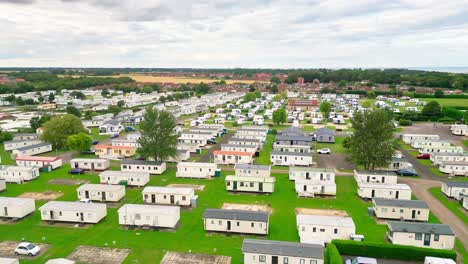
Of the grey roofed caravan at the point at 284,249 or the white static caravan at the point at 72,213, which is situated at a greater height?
the grey roofed caravan at the point at 284,249

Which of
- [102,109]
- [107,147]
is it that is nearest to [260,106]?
[102,109]

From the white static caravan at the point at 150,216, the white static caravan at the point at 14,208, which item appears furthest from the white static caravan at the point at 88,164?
the white static caravan at the point at 150,216

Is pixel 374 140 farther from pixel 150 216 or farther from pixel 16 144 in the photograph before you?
pixel 16 144

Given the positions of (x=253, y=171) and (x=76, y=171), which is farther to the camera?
(x=76, y=171)

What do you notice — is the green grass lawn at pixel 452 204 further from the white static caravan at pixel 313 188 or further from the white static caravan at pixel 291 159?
the white static caravan at pixel 291 159

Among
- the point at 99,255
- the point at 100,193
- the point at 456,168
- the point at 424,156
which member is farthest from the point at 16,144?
the point at 456,168

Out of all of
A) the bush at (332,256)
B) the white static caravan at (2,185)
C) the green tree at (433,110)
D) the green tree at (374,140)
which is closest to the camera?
the bush at (332,256)
